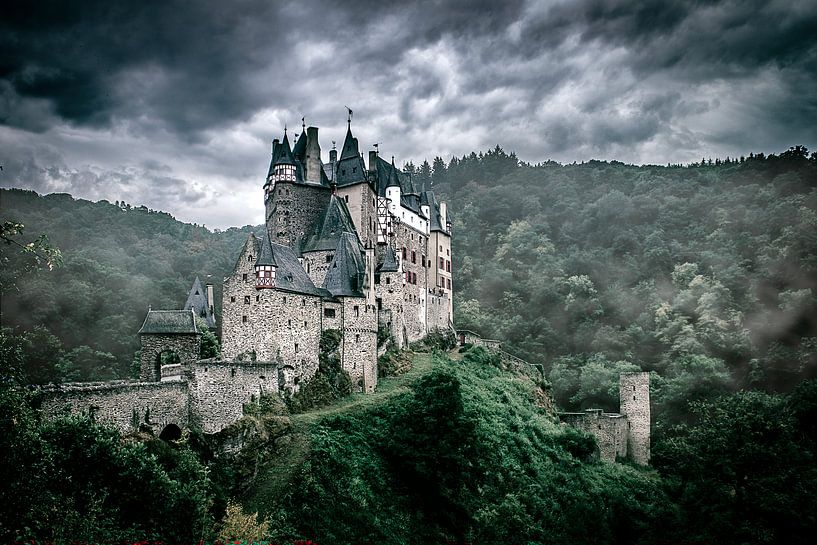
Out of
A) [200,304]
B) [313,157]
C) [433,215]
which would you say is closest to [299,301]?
[313,157]

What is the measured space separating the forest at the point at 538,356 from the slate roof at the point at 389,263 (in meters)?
7.32

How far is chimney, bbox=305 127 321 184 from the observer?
1682 inches

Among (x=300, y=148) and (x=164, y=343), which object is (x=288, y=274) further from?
(x=300, y=148)

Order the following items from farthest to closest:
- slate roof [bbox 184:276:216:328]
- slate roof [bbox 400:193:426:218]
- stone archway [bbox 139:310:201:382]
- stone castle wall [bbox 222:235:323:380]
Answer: slate roof [bbox 400:193:426:218] < slate roof [bbox 184:276:216:328] < stone castle wall [bbox 222:235:323:380] < stone archway [bbox 139:310:201:382]

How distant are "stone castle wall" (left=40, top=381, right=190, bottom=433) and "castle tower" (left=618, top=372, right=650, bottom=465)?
33.9 metres

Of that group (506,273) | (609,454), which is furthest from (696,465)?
(506,273)

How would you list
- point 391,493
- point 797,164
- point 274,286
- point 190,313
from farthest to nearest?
point 797,164 < point 274,286 < point 190,313 < point 391,493

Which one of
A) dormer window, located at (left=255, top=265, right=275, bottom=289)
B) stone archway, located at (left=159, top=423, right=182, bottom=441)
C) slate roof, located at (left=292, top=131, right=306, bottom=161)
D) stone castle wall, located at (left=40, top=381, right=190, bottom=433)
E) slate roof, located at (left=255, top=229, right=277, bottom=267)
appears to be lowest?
stone archway, located at (left=159, top=423, right=182, bottom=441)

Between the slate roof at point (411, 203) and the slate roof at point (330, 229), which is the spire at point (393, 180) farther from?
the slate roof at point (330, 229)

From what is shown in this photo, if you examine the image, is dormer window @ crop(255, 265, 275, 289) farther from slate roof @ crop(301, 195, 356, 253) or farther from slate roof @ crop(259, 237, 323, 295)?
slate roof @ crop(301, 195, 356, 253)

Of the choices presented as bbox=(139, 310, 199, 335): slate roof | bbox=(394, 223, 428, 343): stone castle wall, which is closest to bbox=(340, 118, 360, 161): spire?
bbox=(394, 223, 428, 343): stone castle wall

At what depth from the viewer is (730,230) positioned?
7312cm

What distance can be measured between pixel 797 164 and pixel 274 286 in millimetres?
76919

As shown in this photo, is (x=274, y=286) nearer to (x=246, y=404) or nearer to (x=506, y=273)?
(x=246, y=404)
